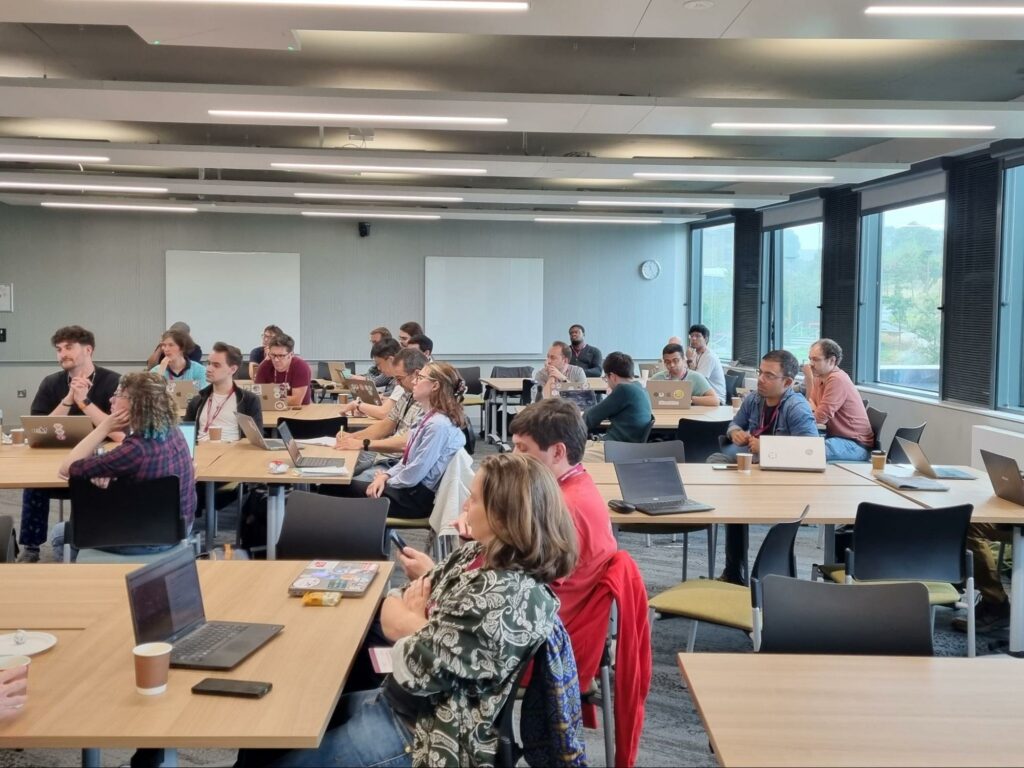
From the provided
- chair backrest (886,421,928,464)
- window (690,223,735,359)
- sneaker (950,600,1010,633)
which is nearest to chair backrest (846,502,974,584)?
sneaker (950,600,1010,633)

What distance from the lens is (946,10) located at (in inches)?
169

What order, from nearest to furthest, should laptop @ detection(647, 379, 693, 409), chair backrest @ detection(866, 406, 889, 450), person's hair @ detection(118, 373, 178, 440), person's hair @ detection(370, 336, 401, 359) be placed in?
person's hair @ detection(118, 373, 178, 440), chair backrest @ detection(866, 406, 889, 450), person's hair @ detection(370, 336, 401, 359), laptop @ detection(647, 379, 693, 409)

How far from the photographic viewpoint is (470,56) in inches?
276

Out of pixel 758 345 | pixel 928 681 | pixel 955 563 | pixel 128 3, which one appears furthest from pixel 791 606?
pixel 758 345

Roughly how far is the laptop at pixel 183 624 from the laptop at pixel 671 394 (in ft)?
19.7

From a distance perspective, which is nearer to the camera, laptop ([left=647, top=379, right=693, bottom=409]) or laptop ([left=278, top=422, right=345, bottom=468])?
laptop ([left=278, top=422, right=345, bottom=468])

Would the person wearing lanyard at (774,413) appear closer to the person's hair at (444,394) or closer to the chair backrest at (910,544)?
the chair backrest at (910,544)

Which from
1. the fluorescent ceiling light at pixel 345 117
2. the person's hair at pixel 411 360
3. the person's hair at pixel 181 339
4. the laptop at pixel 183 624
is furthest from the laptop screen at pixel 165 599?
the person's hair at pixel 181 339

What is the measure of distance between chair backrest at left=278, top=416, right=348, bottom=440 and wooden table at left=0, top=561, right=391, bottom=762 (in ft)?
11.7

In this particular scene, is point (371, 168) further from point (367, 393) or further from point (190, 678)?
point (190, 678)

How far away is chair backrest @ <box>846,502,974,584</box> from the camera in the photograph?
12.4ft

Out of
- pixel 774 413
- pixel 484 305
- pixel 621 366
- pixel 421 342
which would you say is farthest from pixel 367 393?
pixel 484 305

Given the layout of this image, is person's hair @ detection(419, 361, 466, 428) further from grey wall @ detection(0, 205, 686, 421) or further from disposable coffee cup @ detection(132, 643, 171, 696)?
grey wall @ detection(0, 205, 686, 421)

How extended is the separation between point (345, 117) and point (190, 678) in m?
4.90
